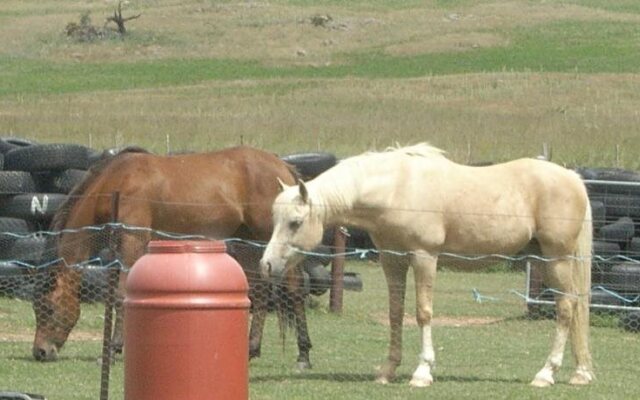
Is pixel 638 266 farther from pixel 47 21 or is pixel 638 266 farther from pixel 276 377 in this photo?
pixel 47 21

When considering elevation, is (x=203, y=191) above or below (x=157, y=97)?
above

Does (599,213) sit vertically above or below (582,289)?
below

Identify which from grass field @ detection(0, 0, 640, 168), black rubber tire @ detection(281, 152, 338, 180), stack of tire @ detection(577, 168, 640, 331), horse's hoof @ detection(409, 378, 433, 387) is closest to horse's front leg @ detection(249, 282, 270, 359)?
horse's hoof @ detection(409, 378, 433, 387)

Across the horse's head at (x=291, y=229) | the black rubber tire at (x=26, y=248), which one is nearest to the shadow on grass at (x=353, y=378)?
the horse's head at (x=291, y=229)

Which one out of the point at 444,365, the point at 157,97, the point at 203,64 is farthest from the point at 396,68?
the point at 444,365

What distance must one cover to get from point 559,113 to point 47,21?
4242 cm

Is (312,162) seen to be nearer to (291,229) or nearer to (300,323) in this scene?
(300,323)

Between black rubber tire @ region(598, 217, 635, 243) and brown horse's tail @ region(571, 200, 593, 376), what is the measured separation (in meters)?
6.83

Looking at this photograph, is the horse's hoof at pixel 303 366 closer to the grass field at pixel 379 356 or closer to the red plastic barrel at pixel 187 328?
the grass field at pixel 379 356

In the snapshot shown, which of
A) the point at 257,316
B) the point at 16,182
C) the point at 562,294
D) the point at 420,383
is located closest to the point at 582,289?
the point at 562,294

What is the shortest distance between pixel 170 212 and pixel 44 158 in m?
4.73

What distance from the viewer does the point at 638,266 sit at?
18219mm

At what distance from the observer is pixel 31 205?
18.1 metres

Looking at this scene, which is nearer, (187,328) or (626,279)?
(187,328)
